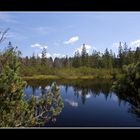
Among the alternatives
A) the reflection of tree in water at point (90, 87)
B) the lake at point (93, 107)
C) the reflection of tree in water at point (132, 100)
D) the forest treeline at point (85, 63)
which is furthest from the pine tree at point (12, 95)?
the reflection of tree in water at point (90, 87)

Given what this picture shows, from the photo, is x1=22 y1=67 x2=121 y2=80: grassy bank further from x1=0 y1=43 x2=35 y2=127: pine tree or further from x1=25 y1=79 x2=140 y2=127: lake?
x1=0 y1=43 x2=35 y2=127: pine tree

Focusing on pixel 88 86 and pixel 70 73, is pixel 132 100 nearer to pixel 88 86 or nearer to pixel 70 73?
pixel 70 73

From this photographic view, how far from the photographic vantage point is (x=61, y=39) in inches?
936

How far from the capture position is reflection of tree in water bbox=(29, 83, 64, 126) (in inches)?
340

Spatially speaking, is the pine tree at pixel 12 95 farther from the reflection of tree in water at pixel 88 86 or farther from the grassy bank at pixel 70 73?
the reflection of tree in water at pixel 88 86

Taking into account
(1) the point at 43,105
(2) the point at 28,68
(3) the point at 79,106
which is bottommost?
(3) the point at 79,106

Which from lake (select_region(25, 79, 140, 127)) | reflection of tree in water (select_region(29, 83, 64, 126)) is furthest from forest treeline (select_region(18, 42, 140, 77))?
reflection of tree in water (select_region(29, 83, 64, 126))
